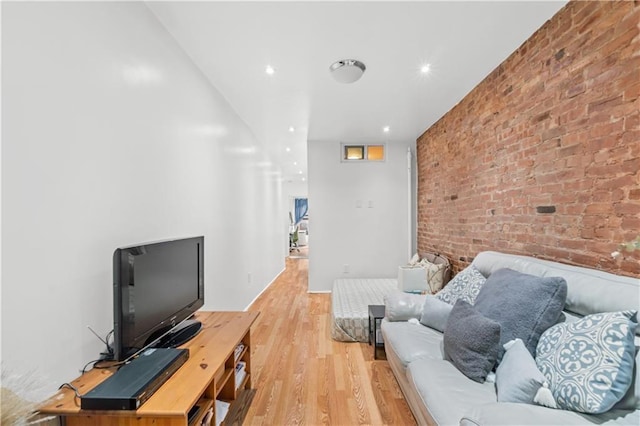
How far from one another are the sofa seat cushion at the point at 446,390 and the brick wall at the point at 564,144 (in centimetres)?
97

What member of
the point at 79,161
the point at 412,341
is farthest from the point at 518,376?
the point at 79,161

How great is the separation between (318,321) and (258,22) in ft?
10.3

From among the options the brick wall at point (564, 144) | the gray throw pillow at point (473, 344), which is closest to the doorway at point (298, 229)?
the brick wall at point (564, 144)

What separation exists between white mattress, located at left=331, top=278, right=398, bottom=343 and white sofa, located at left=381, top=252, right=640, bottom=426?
3.00ft

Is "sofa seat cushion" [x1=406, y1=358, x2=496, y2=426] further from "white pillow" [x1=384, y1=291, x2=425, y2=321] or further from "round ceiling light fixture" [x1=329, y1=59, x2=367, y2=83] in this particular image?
"round ceiling light fixture" [x1=329, y1=59, x2=367, y2=83]

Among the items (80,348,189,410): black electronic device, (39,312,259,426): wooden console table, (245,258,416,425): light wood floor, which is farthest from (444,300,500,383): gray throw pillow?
(80,348,189,410): black electronic device

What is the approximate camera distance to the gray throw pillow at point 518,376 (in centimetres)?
119

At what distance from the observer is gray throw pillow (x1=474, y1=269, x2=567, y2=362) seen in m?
1.41

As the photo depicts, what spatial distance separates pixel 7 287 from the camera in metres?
0.96

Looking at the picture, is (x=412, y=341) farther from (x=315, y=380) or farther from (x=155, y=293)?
(x=155, y=293)

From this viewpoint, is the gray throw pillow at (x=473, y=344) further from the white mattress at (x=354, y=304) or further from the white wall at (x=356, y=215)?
the white wall at (x=356, y=215)

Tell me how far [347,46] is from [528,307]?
2.02 meters

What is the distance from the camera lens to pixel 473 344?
148 cm

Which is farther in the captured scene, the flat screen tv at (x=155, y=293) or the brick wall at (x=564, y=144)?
the brick wall at (x=564, y=144)
